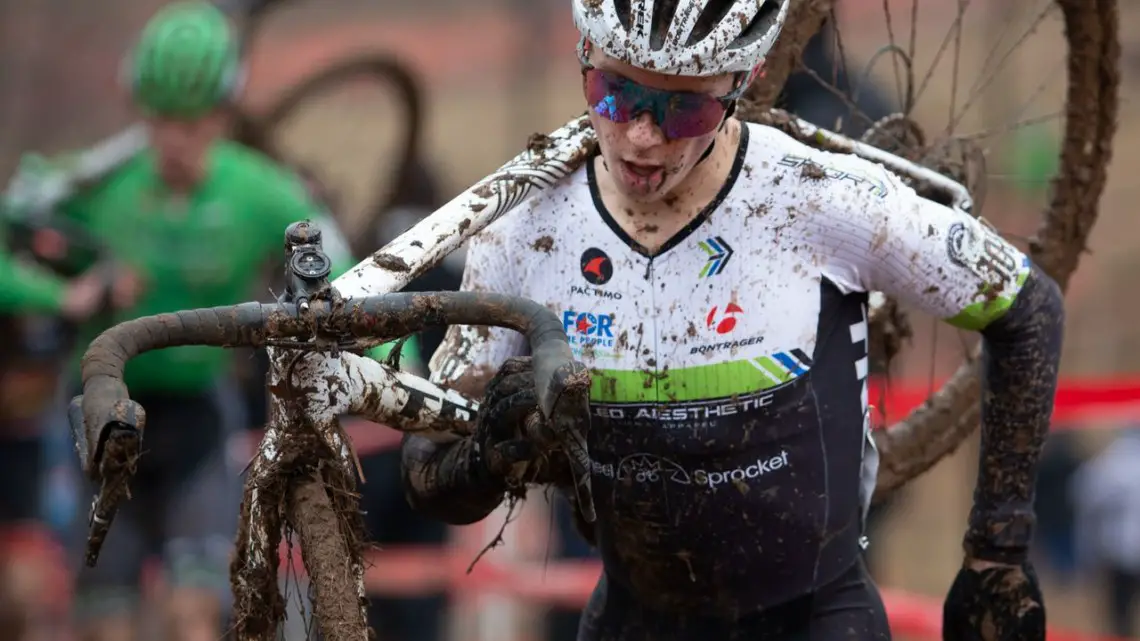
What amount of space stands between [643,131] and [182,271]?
15.5ft

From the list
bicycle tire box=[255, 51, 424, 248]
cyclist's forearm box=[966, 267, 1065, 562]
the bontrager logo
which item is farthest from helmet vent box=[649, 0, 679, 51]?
bicycle tire box=[255, 51, 424, 248]

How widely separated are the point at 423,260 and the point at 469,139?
15479 mm

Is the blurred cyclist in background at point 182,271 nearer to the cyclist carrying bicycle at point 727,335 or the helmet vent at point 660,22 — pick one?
the cyclist carrying bicycle at point 727,335

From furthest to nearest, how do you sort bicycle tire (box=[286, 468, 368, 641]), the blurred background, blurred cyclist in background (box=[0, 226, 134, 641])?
the blurred background
blurred cyclist in background (box=[0, 226, 134, 641])
bicycle tire (box=[286, 468, 368, 641])

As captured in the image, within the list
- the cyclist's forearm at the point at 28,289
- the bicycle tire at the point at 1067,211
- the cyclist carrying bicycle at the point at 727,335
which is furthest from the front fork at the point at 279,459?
the cyclist's forearm at the point at 28,289

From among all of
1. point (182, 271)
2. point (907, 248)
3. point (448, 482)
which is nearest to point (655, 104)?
point (907, 248)

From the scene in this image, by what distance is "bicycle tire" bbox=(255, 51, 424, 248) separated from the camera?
9.96 m

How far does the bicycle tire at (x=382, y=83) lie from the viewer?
9.96 m

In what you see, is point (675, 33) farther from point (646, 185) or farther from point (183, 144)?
point (183, 144)

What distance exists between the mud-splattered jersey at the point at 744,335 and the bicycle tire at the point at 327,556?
0.68m

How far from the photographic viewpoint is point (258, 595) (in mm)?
3629

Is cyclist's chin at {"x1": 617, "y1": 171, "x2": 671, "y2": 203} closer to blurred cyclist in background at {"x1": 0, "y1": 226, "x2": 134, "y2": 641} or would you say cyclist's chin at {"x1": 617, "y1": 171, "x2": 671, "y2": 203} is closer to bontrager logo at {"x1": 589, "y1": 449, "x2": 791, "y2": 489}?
bontrager logo at {"x1": 589, "y1": 449, "x2": 791, "y2": 489}

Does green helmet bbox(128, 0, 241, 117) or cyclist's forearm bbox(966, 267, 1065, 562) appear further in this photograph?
green helmet bbox(128, 0, 241, 117)

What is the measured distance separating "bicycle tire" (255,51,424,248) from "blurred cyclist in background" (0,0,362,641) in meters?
1.51
